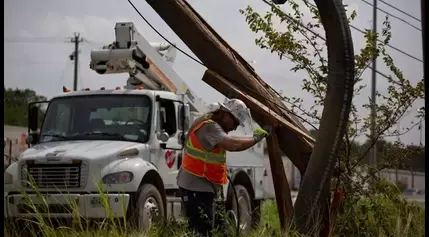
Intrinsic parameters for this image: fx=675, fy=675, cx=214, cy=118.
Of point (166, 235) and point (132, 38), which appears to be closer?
point (166, 235)

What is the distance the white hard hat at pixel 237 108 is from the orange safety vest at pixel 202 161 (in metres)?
0.29

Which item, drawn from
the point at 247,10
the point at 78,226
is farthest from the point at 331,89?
the point at 78,226

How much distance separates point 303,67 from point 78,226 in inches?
109

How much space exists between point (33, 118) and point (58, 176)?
1627 mm

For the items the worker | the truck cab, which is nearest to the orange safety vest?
the worker

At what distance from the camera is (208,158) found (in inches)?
261

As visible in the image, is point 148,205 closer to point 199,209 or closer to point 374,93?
point 199,209

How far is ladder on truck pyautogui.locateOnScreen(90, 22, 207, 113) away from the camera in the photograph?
32.9 feet

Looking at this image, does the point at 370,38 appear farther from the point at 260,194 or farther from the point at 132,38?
the point at 260,194

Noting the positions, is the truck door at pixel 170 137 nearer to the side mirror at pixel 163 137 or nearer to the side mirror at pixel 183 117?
the side mirror at pixel 183 117

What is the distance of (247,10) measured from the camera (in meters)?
7.18

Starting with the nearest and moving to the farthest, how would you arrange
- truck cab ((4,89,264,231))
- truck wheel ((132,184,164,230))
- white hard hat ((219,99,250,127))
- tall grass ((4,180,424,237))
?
tall grass ((4,180,424,237)) < white hard hat ((219,99,250,127)) < truck wheel ((132,184,164,230)) < truck cab ((4,89,264,231))

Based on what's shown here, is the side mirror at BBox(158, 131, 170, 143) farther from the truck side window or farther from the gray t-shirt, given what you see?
the gray t-shirt

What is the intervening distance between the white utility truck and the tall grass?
323mm
